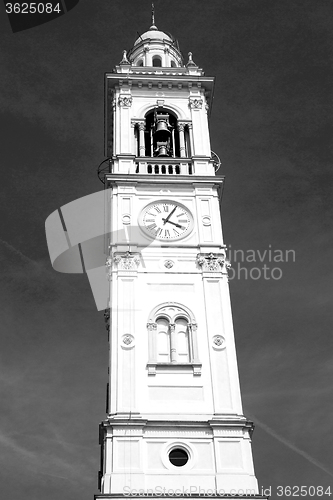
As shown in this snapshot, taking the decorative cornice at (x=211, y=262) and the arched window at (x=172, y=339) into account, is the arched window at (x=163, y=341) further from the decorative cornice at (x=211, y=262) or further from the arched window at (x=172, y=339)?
the decorative cornice at (x=211, y=262)

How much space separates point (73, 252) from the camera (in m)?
39.1

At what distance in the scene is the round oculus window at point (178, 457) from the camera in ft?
98.2

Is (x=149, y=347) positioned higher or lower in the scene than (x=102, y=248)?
lower

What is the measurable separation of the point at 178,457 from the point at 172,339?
5.42 metres

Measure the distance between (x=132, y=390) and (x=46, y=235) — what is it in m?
11.2

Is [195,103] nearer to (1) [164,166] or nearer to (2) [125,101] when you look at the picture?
(2) [125,101]

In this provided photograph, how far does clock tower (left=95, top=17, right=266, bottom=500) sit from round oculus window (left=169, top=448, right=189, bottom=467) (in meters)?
0.04

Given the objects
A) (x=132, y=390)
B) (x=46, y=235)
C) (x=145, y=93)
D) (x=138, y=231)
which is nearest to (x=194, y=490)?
(x=132, y=390)

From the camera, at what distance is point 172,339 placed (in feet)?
110

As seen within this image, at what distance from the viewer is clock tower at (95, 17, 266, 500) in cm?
2969

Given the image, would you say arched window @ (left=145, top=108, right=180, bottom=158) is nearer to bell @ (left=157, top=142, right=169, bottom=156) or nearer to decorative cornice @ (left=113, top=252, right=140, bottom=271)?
bell @ (left=157, top=142, right=169, bottom=156)

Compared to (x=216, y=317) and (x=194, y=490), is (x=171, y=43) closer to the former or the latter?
(x=216, y=317)

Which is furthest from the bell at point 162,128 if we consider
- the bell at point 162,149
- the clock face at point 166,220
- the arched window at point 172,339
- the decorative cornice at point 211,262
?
the arched window at point 172,339

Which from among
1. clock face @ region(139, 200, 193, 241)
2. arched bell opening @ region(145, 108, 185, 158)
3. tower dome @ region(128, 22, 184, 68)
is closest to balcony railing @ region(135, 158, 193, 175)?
arched bell opening @ region(145, 108, 185, 158)
